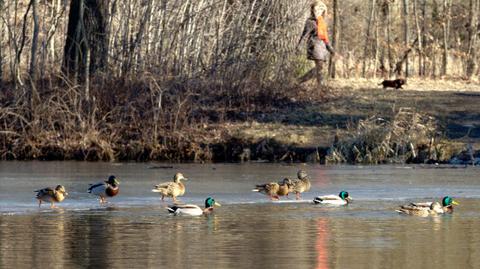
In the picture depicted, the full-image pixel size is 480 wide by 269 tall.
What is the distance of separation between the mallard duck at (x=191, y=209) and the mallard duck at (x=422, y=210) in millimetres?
2242

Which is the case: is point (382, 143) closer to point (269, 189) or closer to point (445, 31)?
point (269, 189)

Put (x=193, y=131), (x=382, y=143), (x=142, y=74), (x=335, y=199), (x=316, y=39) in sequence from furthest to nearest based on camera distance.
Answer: (x=316, y=39) < (x=142, y=74) < (x=193, y=131) < (x=382, y=143) < (x=335, y=199)

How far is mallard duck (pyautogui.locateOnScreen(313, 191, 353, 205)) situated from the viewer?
1741cm

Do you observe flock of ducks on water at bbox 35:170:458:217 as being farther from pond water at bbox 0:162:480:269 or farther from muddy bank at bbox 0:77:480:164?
muddy bank at bbox 0:77:480:164

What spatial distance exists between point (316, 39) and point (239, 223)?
14010 mm

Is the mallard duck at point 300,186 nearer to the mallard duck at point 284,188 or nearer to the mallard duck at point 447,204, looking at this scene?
the mallard duck at point 284,188

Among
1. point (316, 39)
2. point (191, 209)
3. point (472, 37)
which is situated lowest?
point (191, 209)

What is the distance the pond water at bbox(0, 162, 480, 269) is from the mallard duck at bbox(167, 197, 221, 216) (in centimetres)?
14

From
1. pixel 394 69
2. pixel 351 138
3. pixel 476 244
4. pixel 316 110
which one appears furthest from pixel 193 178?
pixel 394 69

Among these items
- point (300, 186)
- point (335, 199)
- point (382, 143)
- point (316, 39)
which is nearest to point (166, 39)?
point (316, 39)

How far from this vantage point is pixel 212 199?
16.9 meters

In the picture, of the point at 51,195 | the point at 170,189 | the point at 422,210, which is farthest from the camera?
the point at 170,189

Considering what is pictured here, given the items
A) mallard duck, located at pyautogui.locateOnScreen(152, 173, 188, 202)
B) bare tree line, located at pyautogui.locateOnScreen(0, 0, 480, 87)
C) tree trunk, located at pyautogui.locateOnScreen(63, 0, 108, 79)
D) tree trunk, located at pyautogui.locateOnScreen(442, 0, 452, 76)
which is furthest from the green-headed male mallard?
tree trunk, located at pyautogui.locateOnScreen(442, 0, 452, 76)

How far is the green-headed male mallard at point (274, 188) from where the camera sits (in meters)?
18.3
